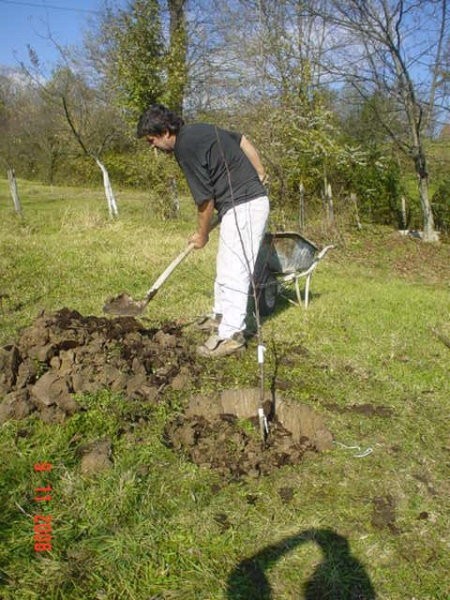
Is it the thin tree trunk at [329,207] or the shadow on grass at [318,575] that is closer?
the shadow on grass at [318,575]

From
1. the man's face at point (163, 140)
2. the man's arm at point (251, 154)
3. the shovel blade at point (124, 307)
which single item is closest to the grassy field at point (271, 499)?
the shovel blade at point (124, 307)

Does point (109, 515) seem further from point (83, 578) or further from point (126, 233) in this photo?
point (126, 233)

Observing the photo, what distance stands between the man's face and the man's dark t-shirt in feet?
0.16

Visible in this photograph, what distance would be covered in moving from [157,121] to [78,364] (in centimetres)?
167

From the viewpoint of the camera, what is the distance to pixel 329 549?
2.07 metres

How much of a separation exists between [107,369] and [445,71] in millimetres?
11258

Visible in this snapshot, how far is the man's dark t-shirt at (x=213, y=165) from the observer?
343 centimetres

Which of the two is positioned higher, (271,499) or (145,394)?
(145,394)

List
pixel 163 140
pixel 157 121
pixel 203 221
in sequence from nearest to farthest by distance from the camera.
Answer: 1. pixel 157 121
2. pixel 163 140
3. pixel 203 221

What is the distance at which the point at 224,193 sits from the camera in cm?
371

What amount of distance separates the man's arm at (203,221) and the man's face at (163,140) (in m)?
0.46
